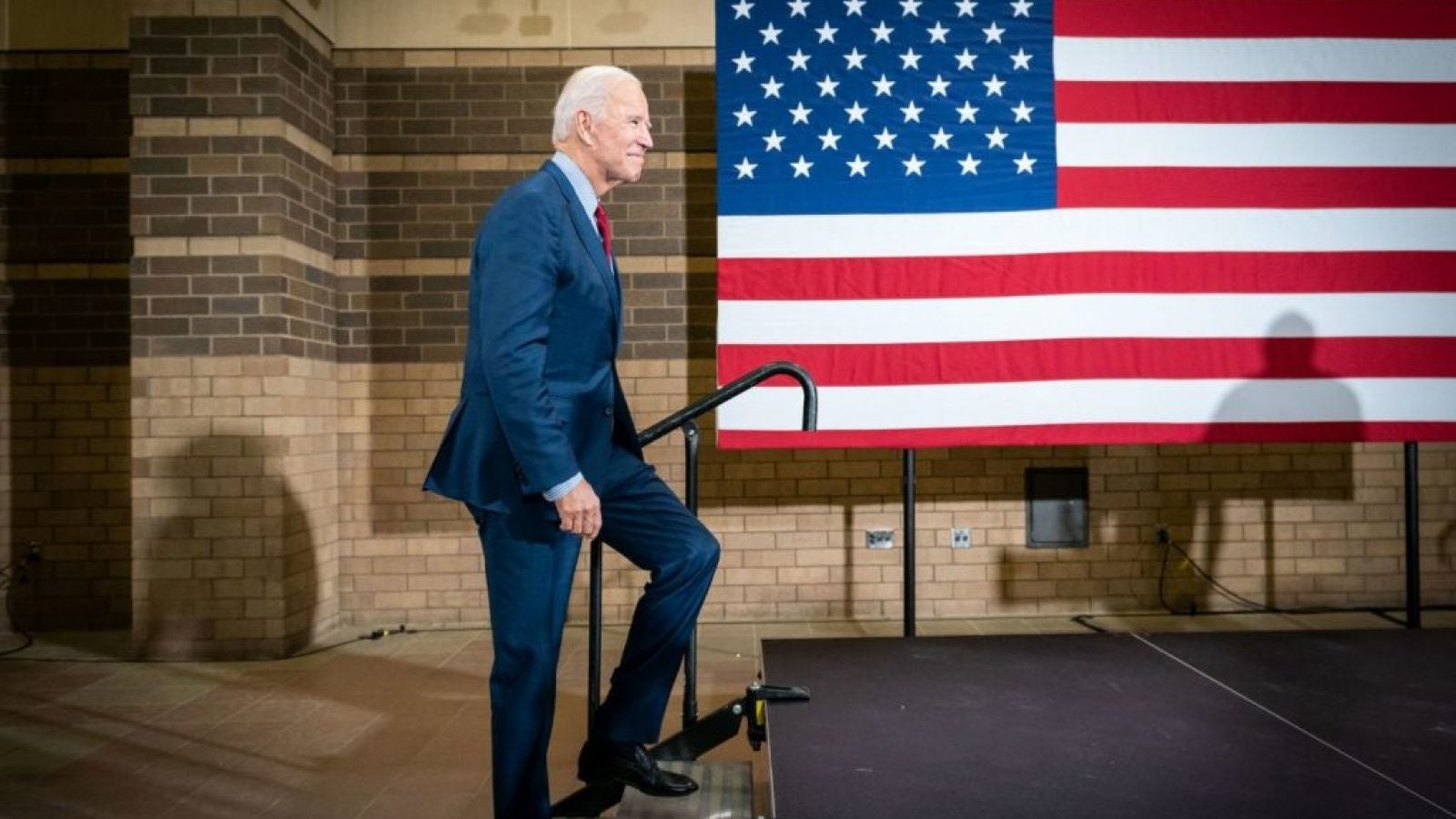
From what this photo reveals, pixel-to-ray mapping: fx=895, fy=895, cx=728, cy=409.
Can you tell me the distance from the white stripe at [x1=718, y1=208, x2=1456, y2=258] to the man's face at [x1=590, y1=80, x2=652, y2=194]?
Result: 61.7 inches

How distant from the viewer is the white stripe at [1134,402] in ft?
11.5

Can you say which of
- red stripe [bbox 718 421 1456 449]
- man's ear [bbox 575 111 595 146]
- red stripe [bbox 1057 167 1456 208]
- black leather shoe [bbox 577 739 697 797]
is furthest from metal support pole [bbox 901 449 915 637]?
man's ear [bbox 575 111 595 146]

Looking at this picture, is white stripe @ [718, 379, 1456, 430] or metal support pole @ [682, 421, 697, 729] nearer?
metal support pole @ [682, 421, 697, 729]

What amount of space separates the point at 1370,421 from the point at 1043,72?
6.12 feet

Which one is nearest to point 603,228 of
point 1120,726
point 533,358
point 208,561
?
point 533,358

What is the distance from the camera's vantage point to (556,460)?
174 centimetres

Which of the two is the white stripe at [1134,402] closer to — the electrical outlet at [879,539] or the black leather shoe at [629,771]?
the electrical outlet at [879,539]

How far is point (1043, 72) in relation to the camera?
352 centimetres

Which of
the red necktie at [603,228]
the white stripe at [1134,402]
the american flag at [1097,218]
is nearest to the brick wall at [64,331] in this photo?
the american flag at [1097,218]

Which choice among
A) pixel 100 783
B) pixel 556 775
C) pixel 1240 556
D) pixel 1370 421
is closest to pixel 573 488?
pixel 556 775

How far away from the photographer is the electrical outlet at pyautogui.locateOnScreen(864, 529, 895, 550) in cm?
459

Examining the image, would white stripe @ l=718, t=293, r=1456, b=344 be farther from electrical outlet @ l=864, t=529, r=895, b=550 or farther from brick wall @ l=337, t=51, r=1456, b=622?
electrical outlet @ l=864, t=529, r=895, b=550

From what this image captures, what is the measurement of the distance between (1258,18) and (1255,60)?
0.54 feet

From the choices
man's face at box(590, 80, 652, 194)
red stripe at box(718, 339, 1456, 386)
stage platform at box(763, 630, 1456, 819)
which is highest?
man's face at box(590, 80, 652, 194)
